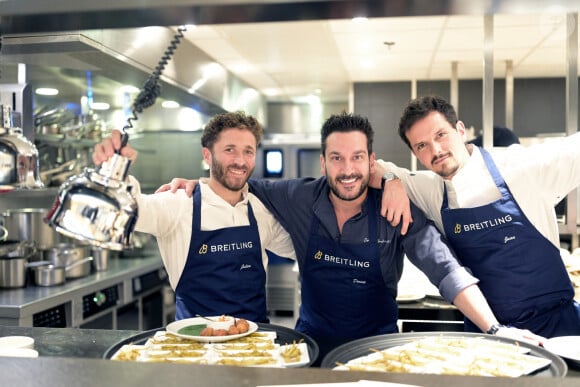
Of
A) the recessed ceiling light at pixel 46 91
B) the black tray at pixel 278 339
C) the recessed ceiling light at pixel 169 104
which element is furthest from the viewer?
the recessed ceiling light at pixel 169 104

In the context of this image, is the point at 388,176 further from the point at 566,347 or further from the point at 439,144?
the point at 566,347

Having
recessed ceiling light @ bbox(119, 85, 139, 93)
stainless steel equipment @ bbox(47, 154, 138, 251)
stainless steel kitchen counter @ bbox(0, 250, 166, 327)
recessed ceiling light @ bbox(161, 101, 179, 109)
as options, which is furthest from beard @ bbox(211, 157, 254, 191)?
recessed ceiling light @ bbox(161, 101, 179, 109)

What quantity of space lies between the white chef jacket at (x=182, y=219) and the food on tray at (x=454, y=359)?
92 cm

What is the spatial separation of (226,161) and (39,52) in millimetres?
1299

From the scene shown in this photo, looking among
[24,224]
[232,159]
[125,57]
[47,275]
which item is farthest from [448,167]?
[24,224]

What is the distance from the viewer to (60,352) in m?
1.48

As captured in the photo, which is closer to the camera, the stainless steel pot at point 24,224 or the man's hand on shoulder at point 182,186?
the man's hand on shoulder at point 182,186

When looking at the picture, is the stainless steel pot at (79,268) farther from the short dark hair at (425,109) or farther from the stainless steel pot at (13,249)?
the short dark hair at (425,109)

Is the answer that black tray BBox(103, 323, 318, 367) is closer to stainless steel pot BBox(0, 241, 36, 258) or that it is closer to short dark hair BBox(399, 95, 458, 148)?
short dark hair BBox(399, 95, 458, 148)

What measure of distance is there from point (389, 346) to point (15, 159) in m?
0.94

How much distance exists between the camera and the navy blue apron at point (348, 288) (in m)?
2.02

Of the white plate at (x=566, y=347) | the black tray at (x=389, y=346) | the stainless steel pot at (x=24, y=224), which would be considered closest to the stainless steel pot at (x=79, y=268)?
the stainless steel pot at (x=24, y=224)

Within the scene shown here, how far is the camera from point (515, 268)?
199cm

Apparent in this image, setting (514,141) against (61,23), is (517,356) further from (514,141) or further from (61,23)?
(514,141)
